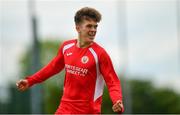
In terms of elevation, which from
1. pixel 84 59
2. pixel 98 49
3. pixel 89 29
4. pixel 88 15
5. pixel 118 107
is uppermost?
pixel 88 15

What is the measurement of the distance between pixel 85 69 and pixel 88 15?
680mm

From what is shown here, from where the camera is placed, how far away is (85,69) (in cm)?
921

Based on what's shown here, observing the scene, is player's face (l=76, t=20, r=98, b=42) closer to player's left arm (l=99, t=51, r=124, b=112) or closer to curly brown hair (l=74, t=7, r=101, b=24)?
curly brown hair (l=74, t=7, r=101, b=24)

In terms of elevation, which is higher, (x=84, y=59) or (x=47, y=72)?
(x=84, y=59)

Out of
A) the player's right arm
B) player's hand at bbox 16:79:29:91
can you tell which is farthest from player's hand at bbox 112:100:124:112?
player's hand at bbox 16:79:29:91

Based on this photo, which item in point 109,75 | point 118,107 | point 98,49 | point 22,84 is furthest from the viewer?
point 22,84

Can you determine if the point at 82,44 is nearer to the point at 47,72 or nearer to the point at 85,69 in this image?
the point at 85,69

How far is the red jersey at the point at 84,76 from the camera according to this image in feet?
29.9

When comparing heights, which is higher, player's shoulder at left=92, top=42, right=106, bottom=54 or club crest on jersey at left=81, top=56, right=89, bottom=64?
player's shoulder at left=92, top=42, right=106, bottom=54

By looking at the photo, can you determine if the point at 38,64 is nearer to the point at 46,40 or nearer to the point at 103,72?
the point at 103,72

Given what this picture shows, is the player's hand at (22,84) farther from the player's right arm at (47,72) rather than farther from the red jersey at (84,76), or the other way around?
the red jersey at (84,76)

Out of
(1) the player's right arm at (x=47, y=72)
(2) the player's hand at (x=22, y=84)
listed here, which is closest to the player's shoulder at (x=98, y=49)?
(1) the player's right arm at (x=47, y=72)

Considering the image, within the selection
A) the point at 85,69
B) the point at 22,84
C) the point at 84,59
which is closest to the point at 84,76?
the point at 85,69

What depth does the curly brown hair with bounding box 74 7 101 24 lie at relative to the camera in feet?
30.2
